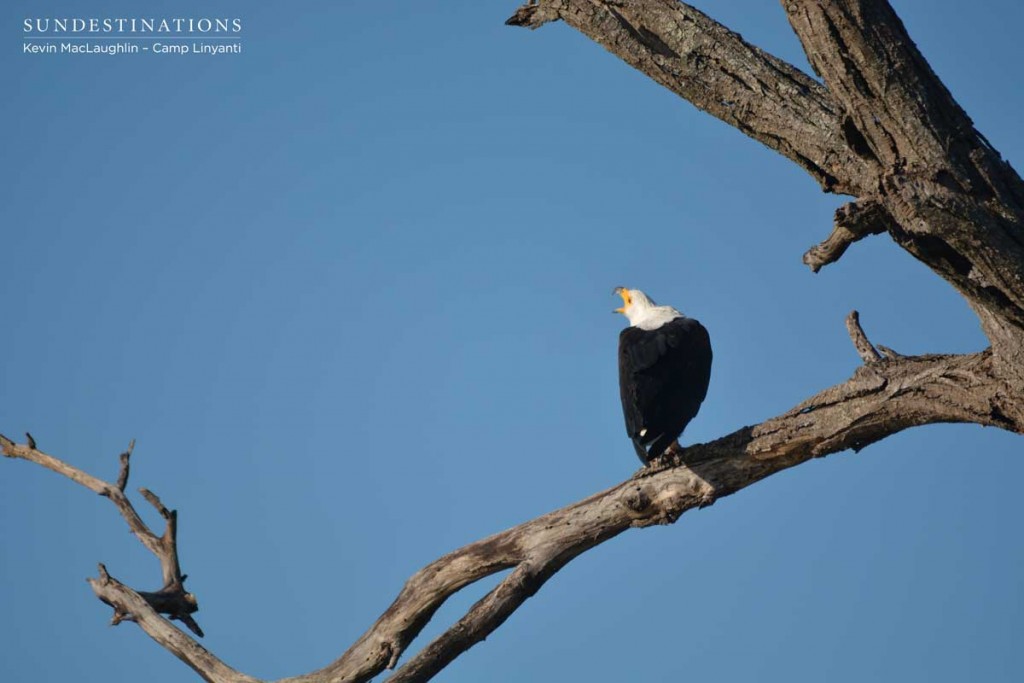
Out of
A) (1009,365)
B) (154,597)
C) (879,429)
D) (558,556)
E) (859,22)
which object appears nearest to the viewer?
(859,22)

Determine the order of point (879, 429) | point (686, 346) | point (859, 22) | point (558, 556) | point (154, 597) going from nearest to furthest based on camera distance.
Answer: point (859, 22), point (879, 429), point (558, 556), point (154, 597), point (686, 346)

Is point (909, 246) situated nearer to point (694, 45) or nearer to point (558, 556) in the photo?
point (694, 45)

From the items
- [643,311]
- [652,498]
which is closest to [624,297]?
[643,311]

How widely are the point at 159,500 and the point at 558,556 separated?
207 cm

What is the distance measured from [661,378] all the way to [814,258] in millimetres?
1859

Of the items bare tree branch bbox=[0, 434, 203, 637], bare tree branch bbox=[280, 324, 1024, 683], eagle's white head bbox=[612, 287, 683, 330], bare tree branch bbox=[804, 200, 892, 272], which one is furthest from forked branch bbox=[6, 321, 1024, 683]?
eagle's white head bbox=[612, 287, 683, 330]

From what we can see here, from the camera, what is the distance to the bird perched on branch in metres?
4.95

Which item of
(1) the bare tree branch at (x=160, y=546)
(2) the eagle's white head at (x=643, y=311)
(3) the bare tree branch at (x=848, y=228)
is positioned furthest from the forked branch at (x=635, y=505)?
(2) the eagle's white head at (x=643, y=311)

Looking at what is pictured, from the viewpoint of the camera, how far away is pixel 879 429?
4.13 meters

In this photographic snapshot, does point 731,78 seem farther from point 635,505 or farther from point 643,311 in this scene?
point 643,311

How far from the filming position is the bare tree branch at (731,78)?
3422mm

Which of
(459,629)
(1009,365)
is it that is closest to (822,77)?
(1009,365)

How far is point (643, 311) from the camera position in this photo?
657cm

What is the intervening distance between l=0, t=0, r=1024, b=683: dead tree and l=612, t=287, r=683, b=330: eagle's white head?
5.60ft
